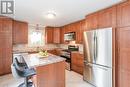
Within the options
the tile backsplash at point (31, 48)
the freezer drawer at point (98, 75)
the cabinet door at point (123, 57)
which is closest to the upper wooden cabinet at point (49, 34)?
the tile backsplash at point (31, 48)

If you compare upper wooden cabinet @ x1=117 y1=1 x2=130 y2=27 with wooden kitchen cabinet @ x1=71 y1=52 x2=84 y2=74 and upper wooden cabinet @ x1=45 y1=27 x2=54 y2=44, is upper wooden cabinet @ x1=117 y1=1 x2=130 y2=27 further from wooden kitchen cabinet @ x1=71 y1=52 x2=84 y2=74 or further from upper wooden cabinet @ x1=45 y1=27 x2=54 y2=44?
upper wooden cabinet @ x1=45 y1=27 x2=54 y2=44

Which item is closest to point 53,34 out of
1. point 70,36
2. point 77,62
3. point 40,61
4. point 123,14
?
point 70,36

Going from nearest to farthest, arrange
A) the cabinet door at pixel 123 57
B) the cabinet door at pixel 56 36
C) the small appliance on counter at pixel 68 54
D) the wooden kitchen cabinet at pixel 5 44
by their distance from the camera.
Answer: the cabinet door at pixel 123 57
the wooden kitchen cabinet at pixel 5 44
the small appliance on counter at pixel 68 54
the cabinet door at pixel 56 36

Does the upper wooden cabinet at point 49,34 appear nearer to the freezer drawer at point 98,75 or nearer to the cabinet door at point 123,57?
the freezer drawer at point 98,75

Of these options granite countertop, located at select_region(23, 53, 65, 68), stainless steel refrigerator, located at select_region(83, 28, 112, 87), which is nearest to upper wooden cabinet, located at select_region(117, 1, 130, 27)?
stainless steel refrigerator, located at select_region(83, 28, 112, 87)

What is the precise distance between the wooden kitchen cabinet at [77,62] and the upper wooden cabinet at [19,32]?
108 inches

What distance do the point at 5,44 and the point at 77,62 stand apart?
3.24m

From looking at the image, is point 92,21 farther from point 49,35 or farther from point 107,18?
point 49,35

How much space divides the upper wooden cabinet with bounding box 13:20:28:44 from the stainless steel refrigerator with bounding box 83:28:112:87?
12.0 feet

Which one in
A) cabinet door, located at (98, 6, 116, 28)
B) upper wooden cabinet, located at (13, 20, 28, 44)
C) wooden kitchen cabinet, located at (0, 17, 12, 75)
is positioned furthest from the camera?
upper wooden cabinet, located at (13, 20, 28, 44)

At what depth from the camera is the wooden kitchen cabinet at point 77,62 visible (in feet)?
18.8

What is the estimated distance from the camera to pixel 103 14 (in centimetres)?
402

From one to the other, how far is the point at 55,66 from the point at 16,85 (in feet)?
6.10

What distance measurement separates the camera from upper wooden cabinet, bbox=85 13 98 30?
439cm
